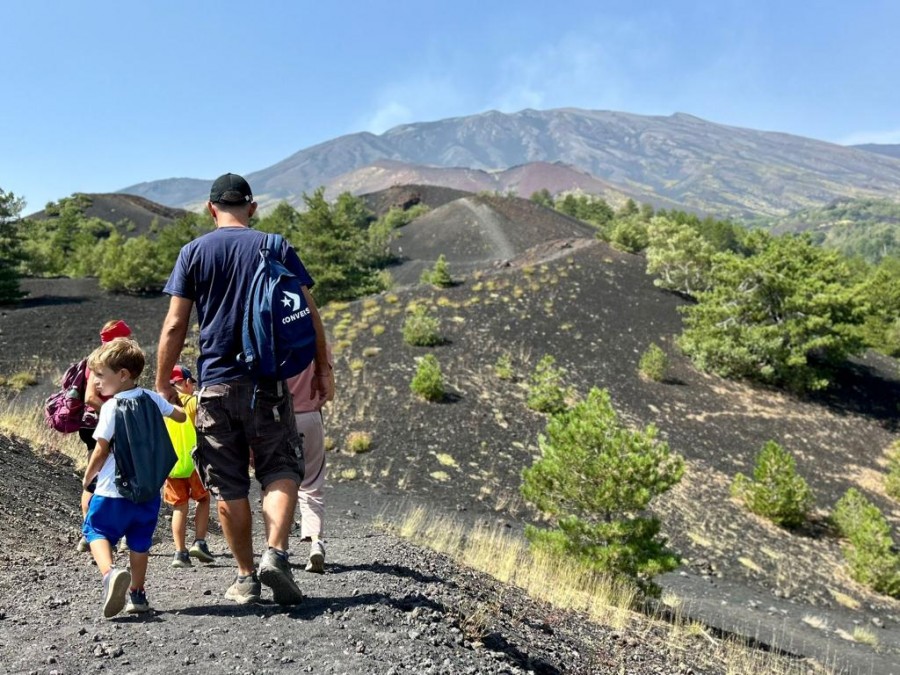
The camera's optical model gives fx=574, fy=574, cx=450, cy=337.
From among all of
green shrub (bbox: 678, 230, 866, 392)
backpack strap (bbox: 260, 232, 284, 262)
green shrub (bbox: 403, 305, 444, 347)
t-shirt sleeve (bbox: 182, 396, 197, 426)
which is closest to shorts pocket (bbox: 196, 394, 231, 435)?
backpack strap (bbox: 260, 232, 284, 262)

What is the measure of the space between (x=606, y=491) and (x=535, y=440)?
652 centimetres

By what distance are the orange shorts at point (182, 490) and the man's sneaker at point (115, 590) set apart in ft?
5.49

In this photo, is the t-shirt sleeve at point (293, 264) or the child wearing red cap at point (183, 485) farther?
the child wearing red cap at point (183, 485)

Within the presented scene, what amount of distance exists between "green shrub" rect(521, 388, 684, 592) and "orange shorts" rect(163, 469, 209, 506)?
4.11 meters

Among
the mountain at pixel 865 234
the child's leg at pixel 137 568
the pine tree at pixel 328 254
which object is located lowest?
the child's leg at pixel 137 568

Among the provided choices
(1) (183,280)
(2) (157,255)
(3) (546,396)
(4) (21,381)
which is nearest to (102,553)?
(1) (183,280)

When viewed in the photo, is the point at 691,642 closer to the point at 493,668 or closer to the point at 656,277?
the point at 493,668

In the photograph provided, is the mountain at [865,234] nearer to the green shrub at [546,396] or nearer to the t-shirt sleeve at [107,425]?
the green shrub at [546,396]

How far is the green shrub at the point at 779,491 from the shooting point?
11.3 metres

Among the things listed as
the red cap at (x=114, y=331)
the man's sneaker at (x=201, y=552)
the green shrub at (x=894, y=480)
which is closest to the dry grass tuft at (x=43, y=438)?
the man's sneaker at (x=201, y=552)

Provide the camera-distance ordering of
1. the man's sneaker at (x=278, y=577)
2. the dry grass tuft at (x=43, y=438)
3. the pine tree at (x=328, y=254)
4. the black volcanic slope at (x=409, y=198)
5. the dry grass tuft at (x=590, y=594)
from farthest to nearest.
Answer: the black volcanic slope at (x=409, y=198), the pine tree at (x=328, y=254), the dry grass tuft at (x=43, y=438), the dry grass tuft at (x=590, y=594), the man's sneaker at (x=278, y=577)

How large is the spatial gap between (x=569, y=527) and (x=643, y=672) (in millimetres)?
3041

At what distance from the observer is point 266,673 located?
239cm

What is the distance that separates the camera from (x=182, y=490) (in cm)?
469
